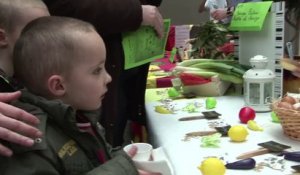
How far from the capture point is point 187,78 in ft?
4.82

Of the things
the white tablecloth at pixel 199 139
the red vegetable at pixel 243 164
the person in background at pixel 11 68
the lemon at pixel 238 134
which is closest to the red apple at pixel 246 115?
the white tablecloth at pixel 199 139

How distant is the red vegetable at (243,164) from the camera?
2.58 feet

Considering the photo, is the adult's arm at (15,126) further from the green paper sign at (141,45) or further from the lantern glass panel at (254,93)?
the lantern glass panel at (254,93)

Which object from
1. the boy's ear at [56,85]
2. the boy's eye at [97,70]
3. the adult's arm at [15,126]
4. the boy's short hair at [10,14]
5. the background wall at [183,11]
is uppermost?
the boy's short hair at [10,14]

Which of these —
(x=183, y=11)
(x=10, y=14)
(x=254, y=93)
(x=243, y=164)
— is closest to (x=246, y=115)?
(x=254, y=93)

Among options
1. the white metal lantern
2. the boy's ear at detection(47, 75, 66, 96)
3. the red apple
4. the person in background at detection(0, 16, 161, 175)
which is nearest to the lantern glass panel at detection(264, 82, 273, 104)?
the white metal lantern

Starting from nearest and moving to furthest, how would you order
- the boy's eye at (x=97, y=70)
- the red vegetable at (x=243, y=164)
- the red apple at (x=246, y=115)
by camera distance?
the red vegetable at (x=243, y=164), the boy's eye at (x=97, y=70), the red apple at (x=246, y=115)

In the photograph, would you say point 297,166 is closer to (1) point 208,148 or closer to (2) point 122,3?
(1) point 208,148

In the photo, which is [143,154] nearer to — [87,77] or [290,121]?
[87,77]

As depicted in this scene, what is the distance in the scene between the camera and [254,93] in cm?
120

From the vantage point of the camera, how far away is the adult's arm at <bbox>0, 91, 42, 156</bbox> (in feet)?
2.23

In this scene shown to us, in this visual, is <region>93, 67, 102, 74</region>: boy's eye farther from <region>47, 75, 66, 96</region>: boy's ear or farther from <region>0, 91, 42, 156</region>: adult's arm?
<region>0, 91, 42, 156</region>: adult's arm

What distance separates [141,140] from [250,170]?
0.78 meters

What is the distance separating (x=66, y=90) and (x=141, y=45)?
48 centimetres
